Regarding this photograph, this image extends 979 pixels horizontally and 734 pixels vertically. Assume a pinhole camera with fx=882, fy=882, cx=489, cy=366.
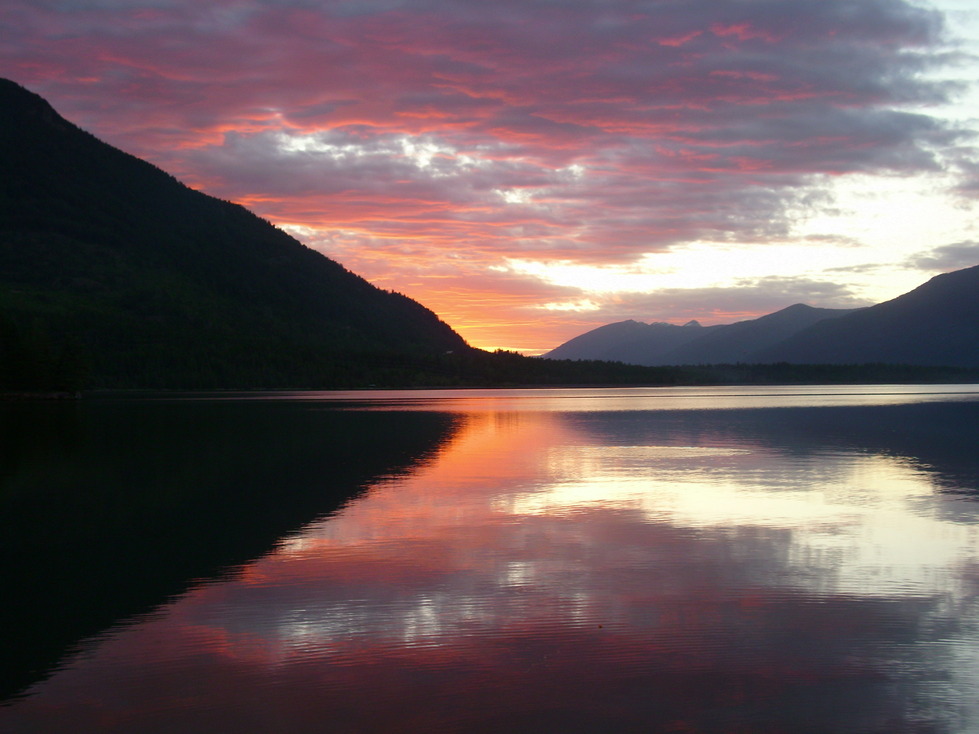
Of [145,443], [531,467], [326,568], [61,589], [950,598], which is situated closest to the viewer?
[950,598]

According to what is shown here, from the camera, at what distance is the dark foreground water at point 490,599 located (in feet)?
35.2

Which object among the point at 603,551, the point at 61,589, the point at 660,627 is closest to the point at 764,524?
the point at 603,551

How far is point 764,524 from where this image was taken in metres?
22.5

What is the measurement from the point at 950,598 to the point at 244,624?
1201 cm

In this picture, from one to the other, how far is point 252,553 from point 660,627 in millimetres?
9628

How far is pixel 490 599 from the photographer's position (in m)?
15.5

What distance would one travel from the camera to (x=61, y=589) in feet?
53.8

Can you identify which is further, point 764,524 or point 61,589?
point 764,524

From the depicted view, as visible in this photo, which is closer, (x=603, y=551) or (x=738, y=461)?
(x=603, y=551)

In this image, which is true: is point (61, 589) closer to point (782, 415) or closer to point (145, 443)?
point (145, 443)

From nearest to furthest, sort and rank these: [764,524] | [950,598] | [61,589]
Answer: [950,598], [61,589], [764,524]

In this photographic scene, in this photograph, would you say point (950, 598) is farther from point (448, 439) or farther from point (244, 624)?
point (448, 439)

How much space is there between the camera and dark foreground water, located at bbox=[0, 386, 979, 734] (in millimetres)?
10734

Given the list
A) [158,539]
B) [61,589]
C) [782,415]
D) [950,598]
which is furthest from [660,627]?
[782,415]
